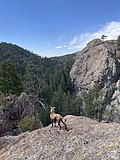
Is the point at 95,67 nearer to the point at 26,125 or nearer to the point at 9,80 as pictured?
the point at 9,80

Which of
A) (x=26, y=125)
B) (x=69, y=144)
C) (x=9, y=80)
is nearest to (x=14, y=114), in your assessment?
(x=26, y=125)

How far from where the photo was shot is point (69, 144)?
29.3 feet

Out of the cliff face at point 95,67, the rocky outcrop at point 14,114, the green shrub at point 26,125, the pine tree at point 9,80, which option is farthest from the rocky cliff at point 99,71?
the green shrub at point 26,125

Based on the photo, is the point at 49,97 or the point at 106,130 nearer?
the point at 106,130

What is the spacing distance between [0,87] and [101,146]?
37530mm

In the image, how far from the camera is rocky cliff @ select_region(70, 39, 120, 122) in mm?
64688

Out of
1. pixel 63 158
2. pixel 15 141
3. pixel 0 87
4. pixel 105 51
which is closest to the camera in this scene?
pixel 63 158

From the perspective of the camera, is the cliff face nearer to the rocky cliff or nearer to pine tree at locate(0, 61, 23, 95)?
the rocky cliff

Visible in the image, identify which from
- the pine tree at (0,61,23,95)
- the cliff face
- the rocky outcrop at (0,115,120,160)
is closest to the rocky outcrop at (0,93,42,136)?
the pine tree at (0,61,23,95)

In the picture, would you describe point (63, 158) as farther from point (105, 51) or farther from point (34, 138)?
point (105, 51)

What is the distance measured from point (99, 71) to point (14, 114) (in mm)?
45288

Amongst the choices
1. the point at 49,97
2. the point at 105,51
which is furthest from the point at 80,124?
the point at 49,97

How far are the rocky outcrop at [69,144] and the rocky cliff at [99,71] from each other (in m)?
49.0

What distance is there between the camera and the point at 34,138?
9.45m
